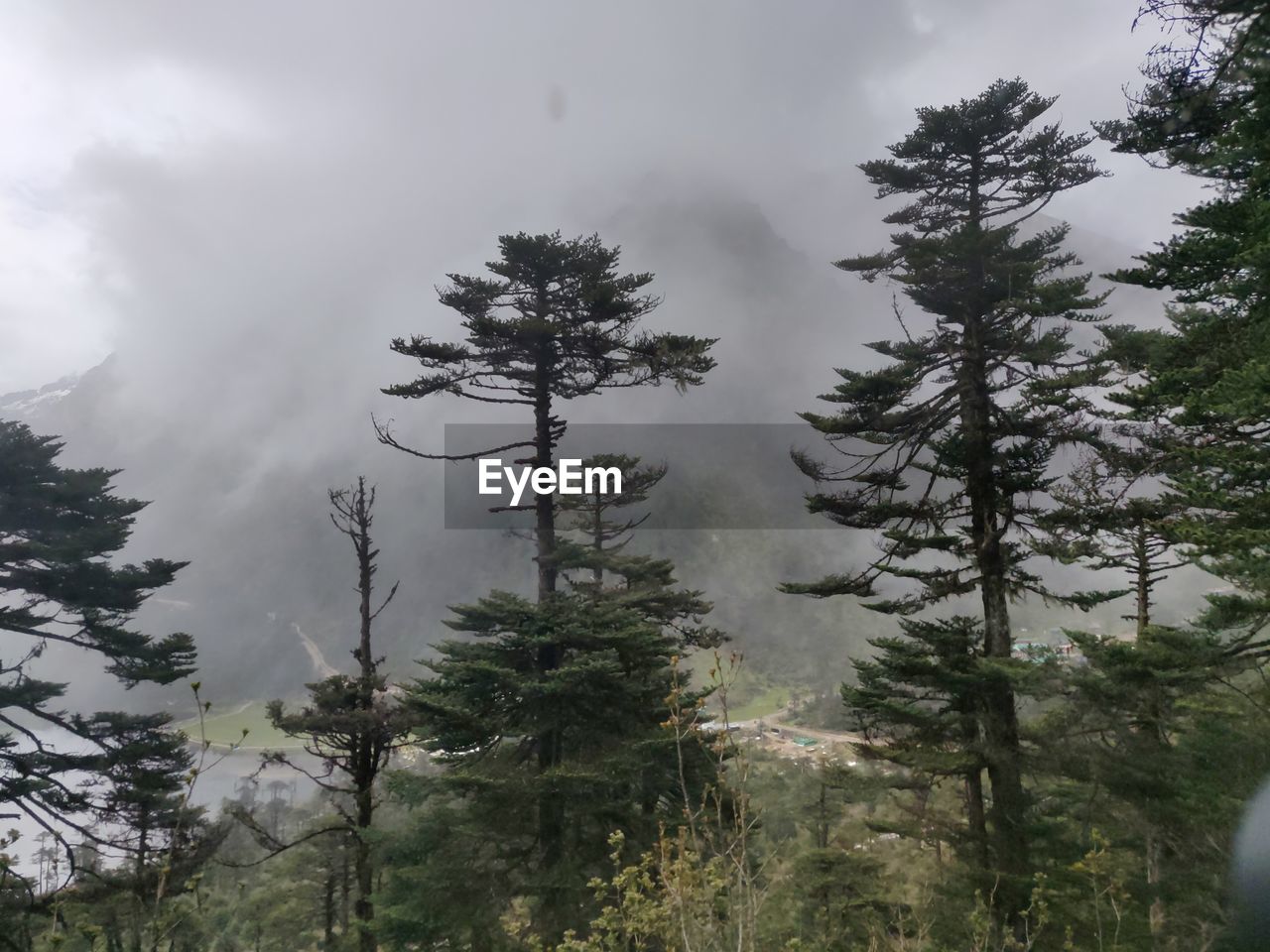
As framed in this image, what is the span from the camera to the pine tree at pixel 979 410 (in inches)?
379

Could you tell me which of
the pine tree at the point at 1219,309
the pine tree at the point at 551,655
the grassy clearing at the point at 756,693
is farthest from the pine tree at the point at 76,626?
the grassy clearing at the point at 756,693

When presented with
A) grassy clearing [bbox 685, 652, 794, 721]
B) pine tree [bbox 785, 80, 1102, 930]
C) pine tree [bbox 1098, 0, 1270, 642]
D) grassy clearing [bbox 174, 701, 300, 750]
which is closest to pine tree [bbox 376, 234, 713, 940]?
pine tree [bbox 785, 80, 1102, 930]

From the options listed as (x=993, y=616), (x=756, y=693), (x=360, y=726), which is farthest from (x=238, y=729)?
(x=993, y=616)

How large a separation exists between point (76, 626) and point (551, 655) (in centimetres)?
937

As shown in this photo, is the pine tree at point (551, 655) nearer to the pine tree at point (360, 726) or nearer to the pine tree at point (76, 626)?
the pine tree at point (360, 726)

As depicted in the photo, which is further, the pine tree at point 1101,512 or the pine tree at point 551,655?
the pine tree at point 551,655

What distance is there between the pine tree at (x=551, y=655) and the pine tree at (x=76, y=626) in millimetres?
5758

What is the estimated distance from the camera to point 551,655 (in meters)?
11.6

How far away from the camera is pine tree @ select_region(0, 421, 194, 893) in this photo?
11.1 m

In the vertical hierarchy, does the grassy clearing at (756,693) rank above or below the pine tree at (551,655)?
below

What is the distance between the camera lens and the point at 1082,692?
8.94m

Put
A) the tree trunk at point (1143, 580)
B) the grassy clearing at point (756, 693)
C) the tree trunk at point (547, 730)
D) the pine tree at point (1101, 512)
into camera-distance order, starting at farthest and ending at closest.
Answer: the grassy clearing at point (756, 693) → the tree trunk at point (1143, 580) → the tree trunk at point (547, 730) → the pine tree at point (1101, 512)

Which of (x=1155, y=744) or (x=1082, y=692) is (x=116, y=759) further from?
(x=1155, y=744)

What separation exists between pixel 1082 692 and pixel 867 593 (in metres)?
3.19
